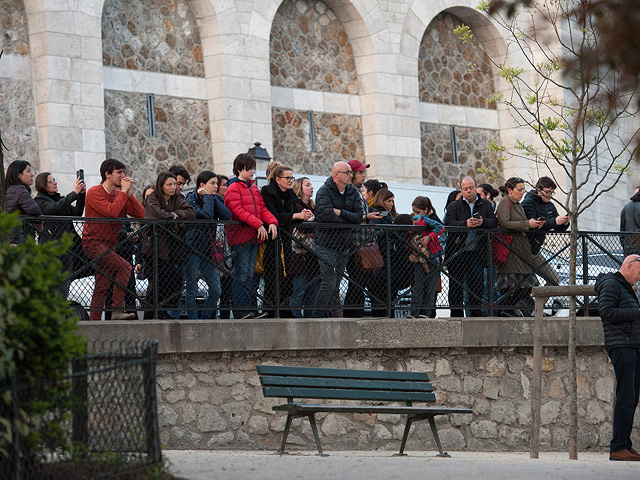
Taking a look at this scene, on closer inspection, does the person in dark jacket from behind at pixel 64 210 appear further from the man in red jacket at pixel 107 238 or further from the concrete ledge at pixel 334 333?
the concrete ledge at pixel 334 333

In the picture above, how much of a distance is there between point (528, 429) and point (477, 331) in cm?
127

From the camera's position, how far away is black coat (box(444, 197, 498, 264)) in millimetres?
12414

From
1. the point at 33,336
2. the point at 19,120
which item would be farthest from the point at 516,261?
the point at 19,120

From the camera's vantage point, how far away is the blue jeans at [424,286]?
12.2m

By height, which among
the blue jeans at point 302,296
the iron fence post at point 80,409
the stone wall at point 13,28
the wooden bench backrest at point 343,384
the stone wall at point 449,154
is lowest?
the wooden bench backrest at point 343,384

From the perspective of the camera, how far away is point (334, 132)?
20781 millimetres

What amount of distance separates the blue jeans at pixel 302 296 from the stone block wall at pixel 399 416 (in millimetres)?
456

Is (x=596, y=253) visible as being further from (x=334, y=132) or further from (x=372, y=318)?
(x=334, y=132)

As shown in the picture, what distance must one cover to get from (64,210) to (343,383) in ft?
10.6

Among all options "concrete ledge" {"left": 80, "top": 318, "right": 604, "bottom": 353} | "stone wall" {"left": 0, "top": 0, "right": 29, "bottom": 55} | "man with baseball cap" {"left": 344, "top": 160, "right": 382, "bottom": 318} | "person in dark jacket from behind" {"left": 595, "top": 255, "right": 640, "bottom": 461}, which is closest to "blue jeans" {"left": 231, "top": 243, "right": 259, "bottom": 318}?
"concrete ledge" {"left": 80, "top": 318, "right": 604, "bottom": 353}

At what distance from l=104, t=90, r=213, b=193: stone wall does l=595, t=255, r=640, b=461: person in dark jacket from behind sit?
921 centimetres

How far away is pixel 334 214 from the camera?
11812mm

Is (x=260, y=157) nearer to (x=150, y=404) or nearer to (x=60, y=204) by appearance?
(x=60, y=204)

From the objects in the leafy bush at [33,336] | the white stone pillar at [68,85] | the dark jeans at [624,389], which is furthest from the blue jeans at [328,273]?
the white stone pillar at [68,85]
